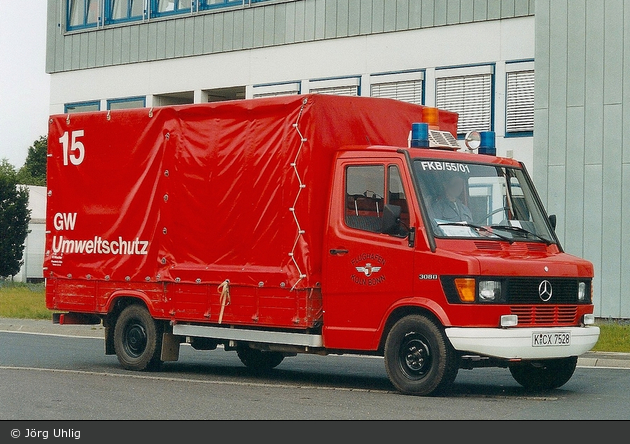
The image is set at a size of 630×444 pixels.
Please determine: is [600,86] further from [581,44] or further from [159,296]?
[159,296]

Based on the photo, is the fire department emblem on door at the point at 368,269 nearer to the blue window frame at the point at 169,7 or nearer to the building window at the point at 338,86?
the building window at the point at 338,86

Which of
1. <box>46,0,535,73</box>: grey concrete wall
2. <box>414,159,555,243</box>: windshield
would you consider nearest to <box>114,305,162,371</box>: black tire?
<box>414,159,555,243</box>: windshield

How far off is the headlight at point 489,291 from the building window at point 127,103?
21.1 m

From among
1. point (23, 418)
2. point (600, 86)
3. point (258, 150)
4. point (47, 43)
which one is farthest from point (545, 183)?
point (47, 43)

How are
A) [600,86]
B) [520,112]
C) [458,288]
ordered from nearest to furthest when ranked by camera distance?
[458,288]
[600,86]
[520,112]

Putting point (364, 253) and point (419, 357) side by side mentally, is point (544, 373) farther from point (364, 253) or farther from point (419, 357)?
point (364, 253)

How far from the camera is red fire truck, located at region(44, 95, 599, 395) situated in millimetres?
11320

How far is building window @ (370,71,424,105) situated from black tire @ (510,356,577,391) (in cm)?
1338

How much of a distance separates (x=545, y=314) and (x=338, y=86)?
16.1m

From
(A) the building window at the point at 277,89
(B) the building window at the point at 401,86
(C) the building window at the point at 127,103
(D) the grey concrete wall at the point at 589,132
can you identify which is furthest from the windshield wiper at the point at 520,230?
(C) the building window at the point at 127,103

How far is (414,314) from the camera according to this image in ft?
37.9

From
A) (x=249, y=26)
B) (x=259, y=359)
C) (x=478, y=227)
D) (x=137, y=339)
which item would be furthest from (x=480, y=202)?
(x=249, y=26)

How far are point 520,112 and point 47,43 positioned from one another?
52.0 feet
